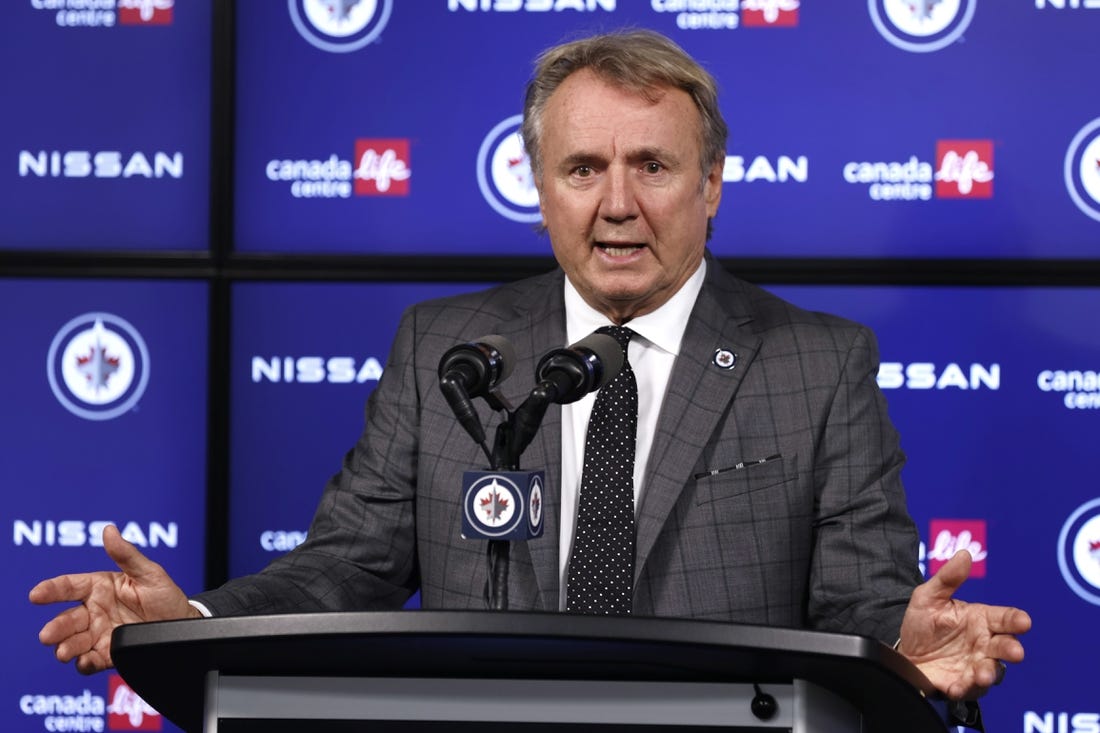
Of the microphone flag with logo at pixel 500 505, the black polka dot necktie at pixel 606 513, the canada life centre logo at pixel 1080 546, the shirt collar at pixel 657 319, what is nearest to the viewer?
the microphone flag with logo at pixel 500 505

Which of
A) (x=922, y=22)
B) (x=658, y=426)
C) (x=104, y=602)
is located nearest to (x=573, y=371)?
(x=104, y=602)

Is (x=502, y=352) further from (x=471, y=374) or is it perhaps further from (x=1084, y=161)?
(x=1084, y=161)

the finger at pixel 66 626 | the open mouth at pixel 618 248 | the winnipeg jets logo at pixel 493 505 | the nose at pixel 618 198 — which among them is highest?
the nose at pixel 618 198

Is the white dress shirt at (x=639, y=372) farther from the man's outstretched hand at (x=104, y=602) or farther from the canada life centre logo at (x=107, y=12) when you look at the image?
the canada life centre logo at (x=107, y=12)

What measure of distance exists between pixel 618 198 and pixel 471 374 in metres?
0.82

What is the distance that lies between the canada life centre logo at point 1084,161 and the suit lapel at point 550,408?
1.34m

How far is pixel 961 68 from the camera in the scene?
3244 millimetres

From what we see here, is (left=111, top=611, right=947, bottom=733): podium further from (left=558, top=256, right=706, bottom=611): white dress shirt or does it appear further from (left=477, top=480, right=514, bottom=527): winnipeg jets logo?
(left=558, top=256, right=706, bottom=611): white dress shirt

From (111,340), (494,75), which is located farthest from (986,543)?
(111,340)

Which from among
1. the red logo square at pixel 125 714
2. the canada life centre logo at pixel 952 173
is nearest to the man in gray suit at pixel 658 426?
the canada life centre logo at pixel 952 173

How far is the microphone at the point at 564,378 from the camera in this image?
1493 mm

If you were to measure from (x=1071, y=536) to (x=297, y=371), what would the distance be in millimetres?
1733

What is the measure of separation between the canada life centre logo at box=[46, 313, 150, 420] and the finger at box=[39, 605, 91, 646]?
5.77 ft

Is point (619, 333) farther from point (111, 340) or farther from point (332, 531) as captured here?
point (111, 340)
